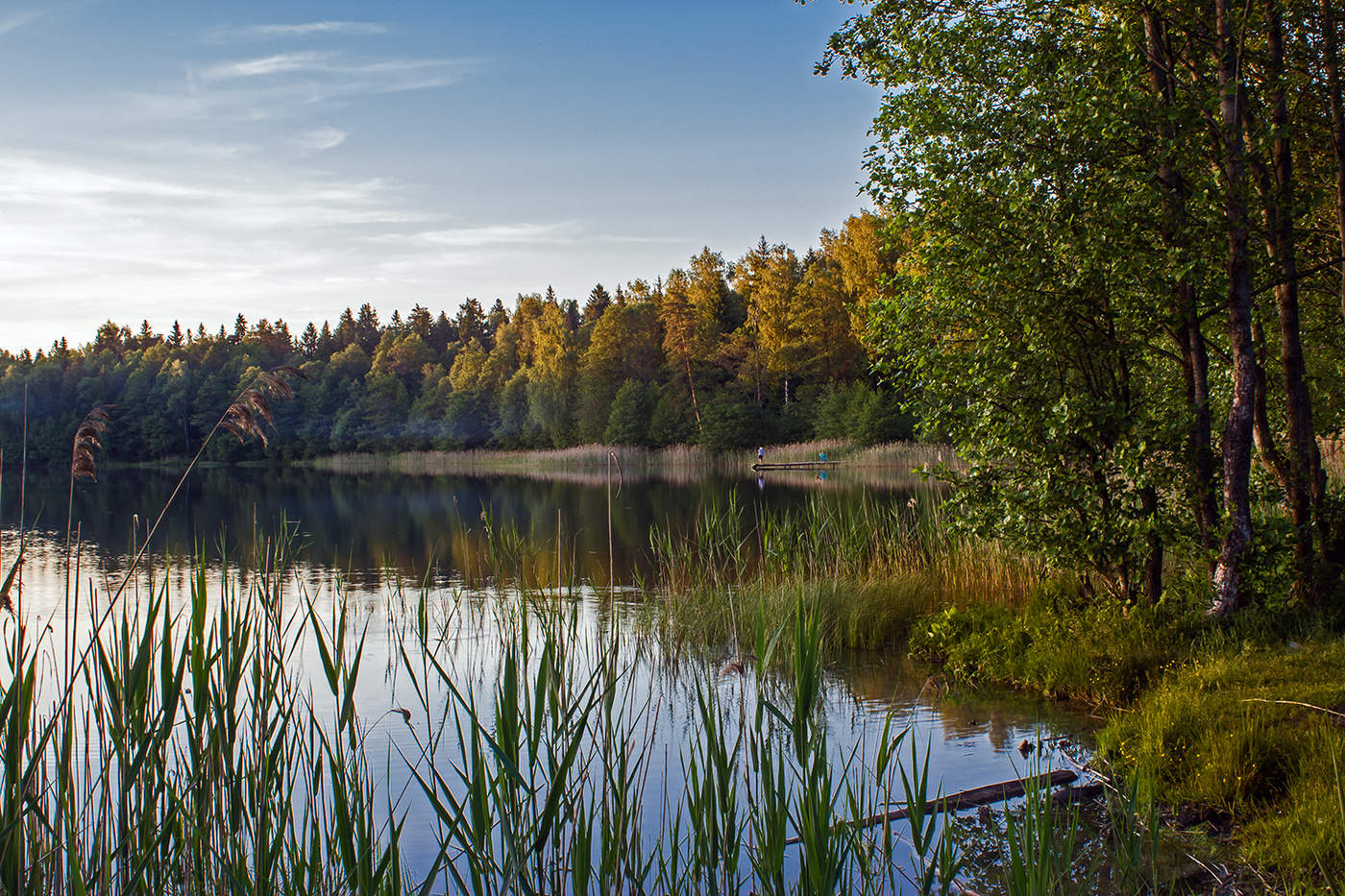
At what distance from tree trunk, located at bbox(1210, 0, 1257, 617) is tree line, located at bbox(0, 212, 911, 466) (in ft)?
93.2

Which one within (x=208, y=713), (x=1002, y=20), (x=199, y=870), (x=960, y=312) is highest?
(x=1002, y=20)

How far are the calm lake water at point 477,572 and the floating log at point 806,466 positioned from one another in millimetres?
4410

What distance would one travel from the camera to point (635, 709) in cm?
653

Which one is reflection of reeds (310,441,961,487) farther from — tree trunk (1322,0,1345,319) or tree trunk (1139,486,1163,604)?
tree trunk (1139,486,1163,604)

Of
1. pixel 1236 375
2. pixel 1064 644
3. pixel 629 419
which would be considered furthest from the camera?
pixel 629 419

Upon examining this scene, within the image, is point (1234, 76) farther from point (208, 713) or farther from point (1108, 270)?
point (208, 713)

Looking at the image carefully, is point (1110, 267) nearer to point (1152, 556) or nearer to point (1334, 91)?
point (1152, 556)

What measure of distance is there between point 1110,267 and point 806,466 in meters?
32.5

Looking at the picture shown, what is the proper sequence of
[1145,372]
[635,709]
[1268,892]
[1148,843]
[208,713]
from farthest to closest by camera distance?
[1145,372] < [635,709] < [1148,843] < [1268,892] < [208,713]

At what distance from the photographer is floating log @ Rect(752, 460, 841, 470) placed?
37.3 m

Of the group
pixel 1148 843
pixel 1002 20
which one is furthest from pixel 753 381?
pixel 1148 843

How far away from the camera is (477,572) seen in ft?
43.1

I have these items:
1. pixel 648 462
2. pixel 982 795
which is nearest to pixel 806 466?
pixel 648 462

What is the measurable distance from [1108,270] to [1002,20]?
197cm
